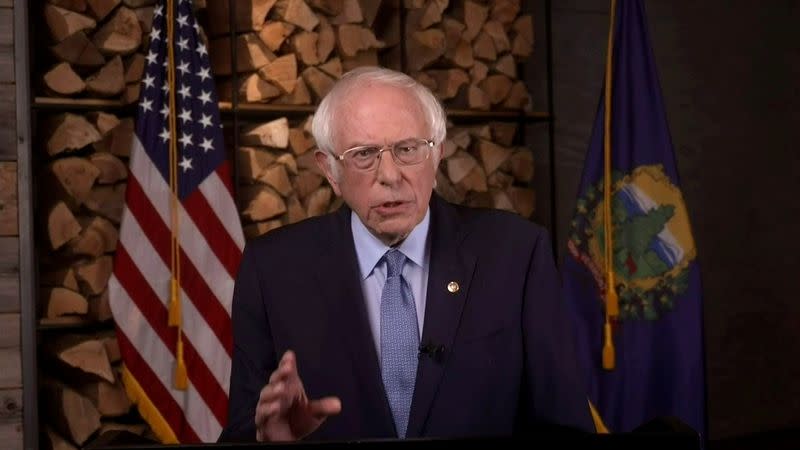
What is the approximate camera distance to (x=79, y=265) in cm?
329

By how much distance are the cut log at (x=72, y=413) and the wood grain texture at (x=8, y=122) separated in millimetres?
678

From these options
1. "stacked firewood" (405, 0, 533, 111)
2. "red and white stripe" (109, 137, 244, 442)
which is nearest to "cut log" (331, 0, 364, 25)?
"stacked firewood" (405, 0, 533, 111)

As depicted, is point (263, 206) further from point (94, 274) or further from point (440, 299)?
point (440, 299)

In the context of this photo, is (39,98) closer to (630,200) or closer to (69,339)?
(69,339)

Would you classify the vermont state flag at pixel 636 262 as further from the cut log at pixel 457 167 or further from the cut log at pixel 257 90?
the cut log at pixel 257 90

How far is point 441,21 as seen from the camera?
393cm

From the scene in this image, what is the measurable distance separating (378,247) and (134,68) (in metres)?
1.78

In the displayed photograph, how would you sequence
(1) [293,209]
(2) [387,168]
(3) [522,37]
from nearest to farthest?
(2) [387,168] → (1) [293,209] → (3) [522,37]

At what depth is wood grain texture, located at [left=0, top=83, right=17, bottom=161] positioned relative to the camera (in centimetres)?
312

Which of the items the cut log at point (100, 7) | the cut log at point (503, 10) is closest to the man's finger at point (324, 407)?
the cut log at point (100, 7)

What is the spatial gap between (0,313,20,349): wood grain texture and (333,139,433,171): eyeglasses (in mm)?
1714

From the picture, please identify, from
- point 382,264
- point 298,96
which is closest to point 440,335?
point 382,264

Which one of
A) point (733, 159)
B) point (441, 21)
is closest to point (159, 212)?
point (441, 21)

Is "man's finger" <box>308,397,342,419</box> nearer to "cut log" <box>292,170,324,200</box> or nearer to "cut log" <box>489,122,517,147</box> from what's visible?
"cut log" <box>292,170,324,200</box>
